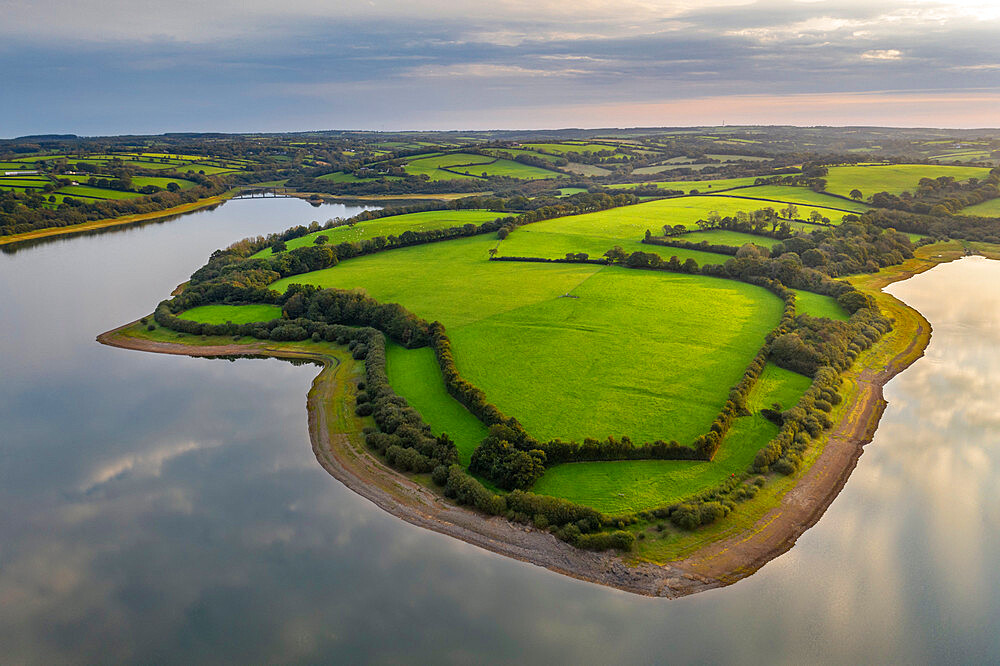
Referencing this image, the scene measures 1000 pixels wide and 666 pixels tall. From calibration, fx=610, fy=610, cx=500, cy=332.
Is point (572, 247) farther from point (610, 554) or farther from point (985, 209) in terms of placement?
point (985, 209)

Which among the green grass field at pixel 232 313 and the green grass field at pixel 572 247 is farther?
the green grass field at pixel 572 247

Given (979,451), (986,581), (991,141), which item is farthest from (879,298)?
(991,141)

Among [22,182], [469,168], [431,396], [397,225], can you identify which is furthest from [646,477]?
[22,182]

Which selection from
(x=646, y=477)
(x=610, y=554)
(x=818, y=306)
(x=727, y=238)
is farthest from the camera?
(x=727, y=238)

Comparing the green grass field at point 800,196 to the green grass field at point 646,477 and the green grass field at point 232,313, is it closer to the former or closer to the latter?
the green grass field at point 646,477

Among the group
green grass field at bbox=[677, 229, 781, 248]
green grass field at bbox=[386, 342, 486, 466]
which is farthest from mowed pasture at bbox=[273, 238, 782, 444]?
green grass field at bbox=[677, 229, 781, 248]

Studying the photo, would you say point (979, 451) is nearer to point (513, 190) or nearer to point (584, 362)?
point (584, 362)

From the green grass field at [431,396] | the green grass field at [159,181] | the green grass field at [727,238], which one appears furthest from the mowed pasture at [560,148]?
the green grass field at [431,396]
